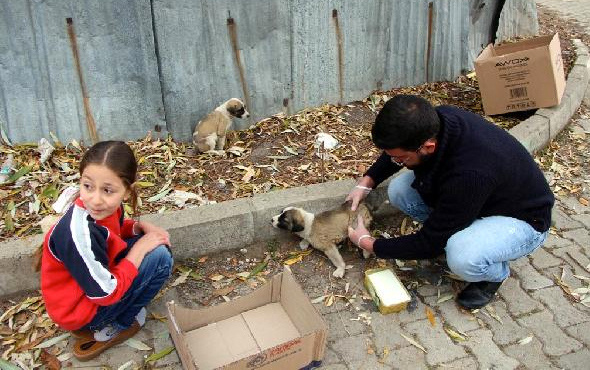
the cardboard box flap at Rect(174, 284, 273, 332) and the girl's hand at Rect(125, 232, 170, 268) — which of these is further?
the cardboard box flap at Rect(174, 284, 273, 332)

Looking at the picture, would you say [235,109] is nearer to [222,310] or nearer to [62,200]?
[62,200]

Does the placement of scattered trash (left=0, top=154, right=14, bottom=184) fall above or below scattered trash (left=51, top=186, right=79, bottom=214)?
above

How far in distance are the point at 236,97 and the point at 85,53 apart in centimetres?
143

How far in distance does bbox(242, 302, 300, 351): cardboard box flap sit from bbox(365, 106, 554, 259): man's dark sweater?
31.3 inches

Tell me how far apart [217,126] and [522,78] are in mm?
3219

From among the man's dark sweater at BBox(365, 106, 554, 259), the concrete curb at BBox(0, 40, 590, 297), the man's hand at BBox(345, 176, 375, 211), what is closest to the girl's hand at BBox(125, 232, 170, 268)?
the concrete curb at BBox(0, 40, 590, 297)

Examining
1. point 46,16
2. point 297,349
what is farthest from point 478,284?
point 46,16

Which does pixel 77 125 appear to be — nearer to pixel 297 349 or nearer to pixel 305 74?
pixel 305 74

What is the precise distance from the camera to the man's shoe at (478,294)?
3826mm

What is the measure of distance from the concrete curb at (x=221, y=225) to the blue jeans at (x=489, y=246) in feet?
3.80

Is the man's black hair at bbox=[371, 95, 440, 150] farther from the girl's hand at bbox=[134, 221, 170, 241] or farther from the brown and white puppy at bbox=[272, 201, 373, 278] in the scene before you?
the girl's hand at bbox=[134, 221, 170, 241]

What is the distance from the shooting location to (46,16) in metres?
4.42

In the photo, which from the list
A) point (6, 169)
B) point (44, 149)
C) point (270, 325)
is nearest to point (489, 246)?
point (270, 325)

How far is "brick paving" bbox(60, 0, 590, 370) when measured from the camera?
3.46 metres
